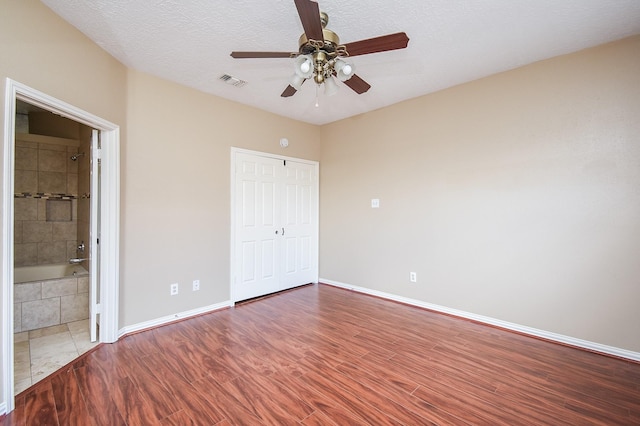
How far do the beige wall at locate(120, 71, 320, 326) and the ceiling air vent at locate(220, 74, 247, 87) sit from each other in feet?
1.54

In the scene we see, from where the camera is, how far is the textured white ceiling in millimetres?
1956

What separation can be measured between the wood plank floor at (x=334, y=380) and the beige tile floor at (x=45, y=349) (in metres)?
0.13

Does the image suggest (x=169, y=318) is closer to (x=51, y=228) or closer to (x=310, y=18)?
(x=51, y=228)

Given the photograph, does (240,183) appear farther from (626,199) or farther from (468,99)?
(626,199)

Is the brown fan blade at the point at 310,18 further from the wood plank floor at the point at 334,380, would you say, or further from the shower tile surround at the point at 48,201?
the shower tile surround at the point at 48,201

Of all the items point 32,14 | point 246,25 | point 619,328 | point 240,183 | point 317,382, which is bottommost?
point 317,382

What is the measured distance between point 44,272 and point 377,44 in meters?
4.76

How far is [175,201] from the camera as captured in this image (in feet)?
10.3

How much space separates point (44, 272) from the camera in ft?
11.8

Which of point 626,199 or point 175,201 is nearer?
point 626,199

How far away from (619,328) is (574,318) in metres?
0.29

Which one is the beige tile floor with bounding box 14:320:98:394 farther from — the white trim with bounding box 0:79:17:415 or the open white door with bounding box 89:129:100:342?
the white trim with bounding box 0:79:17:415

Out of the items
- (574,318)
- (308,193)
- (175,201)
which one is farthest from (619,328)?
(175,201)

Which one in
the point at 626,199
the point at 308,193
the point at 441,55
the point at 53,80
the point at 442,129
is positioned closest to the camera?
the point at 53,80
